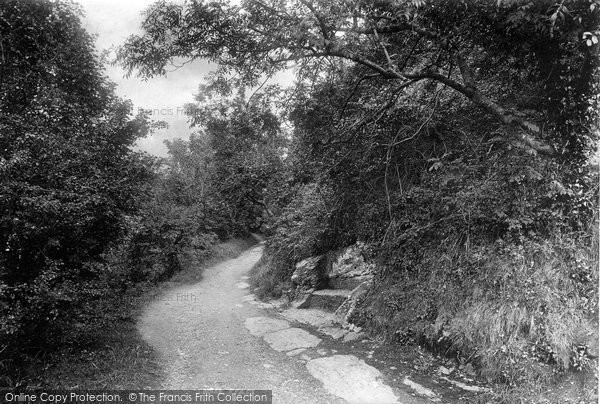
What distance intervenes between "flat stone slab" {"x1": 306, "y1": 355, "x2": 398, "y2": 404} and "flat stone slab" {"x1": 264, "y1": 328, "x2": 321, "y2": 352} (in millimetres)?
800

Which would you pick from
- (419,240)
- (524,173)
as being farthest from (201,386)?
(524,173)

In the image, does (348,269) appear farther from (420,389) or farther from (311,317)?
(420,389)

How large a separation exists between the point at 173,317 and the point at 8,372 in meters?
4.53

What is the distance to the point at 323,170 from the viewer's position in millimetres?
8945

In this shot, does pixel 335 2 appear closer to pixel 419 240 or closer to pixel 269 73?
pixel 269 73

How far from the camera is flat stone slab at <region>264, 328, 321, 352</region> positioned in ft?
21.6

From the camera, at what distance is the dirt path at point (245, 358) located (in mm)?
4918

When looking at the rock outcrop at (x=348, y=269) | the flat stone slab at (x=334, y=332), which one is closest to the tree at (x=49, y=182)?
the flat stone slab at (x=334, y=332)

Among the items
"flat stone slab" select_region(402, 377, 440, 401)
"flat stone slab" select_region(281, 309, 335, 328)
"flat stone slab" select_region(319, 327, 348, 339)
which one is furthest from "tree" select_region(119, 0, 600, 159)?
"flat stone slab" select_region(281, 309, 335, 328)

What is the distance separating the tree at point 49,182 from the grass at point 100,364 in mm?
413

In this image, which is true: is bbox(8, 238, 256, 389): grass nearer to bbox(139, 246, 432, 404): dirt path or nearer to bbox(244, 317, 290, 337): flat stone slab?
bbox(139, 246, 432, 404): dirt path

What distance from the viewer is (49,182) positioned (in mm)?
4980

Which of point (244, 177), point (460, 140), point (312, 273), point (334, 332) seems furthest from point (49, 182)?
point (244, 177)

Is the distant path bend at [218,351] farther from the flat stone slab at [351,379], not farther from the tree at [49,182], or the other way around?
the tree at [49,182]
